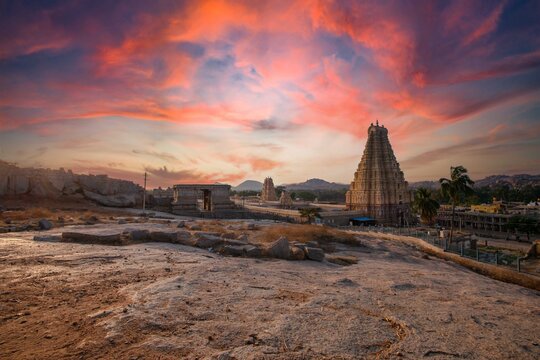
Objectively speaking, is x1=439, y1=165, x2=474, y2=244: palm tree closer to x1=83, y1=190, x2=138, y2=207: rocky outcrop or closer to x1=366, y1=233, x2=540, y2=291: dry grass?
x1=366, y1=233, x2=540, y2=291: dry grass

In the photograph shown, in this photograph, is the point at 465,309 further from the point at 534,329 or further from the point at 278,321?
the point at 278,321

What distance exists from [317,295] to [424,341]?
2472 millimetres

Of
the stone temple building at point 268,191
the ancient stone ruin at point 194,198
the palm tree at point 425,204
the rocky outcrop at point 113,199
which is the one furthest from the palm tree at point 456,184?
the stone temple building at point 268,191

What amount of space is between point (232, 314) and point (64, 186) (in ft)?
117

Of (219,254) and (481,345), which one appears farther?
(219,254)

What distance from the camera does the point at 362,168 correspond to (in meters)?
46.7

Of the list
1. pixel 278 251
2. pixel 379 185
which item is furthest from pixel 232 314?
pixel 379 185

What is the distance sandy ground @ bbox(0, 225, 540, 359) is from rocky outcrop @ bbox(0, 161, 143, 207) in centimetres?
2735

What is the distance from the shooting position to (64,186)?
1298 inches

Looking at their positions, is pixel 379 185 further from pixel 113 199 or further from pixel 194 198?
pixel 113 199

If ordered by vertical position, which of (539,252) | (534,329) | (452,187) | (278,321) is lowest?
(539,252)

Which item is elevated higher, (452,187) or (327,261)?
(452,187)

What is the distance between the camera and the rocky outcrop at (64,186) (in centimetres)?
3009

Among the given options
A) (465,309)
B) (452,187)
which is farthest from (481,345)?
(452,187)
